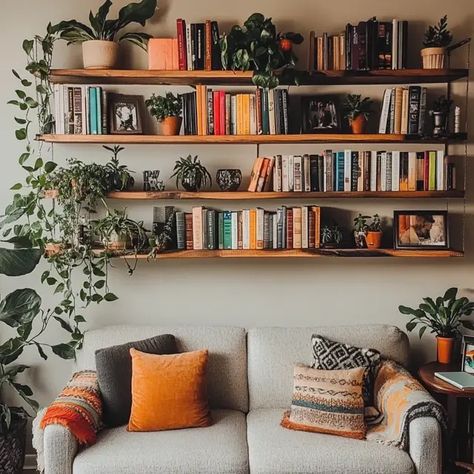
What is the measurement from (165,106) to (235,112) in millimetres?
358

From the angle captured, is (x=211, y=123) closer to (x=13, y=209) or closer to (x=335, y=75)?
(x=335, y=75)

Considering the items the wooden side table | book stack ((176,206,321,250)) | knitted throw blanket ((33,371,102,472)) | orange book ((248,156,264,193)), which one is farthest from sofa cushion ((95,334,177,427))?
the wooden side table

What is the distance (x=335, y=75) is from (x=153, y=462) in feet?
6.70

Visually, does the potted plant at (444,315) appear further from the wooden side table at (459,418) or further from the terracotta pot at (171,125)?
the terracotta pot at (171,125)

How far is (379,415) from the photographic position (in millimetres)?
3316

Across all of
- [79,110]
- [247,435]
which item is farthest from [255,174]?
[247,435]

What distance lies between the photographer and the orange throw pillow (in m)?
3.22

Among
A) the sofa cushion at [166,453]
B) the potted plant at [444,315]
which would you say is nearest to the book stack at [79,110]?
the sofa cushion at [166,453]

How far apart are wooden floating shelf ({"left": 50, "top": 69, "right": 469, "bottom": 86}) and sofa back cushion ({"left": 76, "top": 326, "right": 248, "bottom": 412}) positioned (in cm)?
127

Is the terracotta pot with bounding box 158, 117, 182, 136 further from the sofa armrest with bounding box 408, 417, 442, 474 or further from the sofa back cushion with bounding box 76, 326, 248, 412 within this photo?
the sofa armrest with bounding box 408, 417, 442, 474

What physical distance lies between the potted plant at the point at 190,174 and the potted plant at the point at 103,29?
61 cm

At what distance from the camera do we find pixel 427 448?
2949 mm

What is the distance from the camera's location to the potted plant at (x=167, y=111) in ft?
12.0

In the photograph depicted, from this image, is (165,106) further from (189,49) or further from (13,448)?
(13,448)
